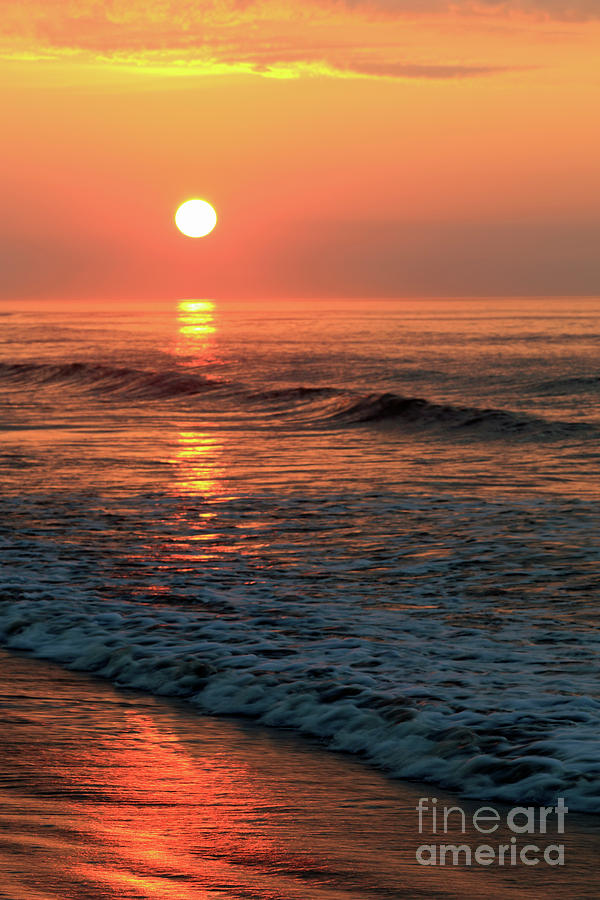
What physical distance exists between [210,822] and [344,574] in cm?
554

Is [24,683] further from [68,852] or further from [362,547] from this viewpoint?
[362,547]

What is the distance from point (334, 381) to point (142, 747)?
31.9 m

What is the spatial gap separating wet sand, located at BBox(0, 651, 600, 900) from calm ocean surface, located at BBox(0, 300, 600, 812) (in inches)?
17.2

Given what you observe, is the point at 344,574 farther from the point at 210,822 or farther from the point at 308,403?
the point at 308,403

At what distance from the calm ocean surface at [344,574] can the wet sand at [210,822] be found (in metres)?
0.44

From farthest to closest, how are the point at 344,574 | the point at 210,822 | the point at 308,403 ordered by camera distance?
the point at 308,403 < the point at 344,574 < the point at 210,822

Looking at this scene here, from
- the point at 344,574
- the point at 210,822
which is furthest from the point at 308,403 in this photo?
the point at 210,822

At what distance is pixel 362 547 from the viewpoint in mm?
11438

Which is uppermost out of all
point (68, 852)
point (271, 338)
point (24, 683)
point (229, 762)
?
point (271, 338)

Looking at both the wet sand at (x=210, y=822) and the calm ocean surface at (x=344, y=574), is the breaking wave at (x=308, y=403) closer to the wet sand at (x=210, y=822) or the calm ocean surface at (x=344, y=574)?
the calm ocean surface at (x=344, y=574)

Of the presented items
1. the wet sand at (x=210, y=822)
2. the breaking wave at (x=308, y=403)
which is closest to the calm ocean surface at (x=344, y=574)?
the breaking wave at (x=308, y=403)

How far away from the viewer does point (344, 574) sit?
10.2 meters

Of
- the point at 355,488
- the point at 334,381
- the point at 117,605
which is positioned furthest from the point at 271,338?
the point at 117,605

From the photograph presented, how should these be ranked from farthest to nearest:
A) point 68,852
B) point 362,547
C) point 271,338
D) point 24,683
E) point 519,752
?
point 271,338
point 362,547
point 24,683
point 519,752
point 68,852
